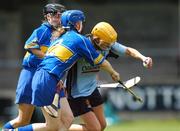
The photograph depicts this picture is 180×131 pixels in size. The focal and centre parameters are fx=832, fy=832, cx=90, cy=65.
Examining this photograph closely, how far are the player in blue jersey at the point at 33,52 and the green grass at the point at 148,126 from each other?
24.0 feet

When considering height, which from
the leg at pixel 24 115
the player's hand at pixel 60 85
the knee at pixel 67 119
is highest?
the player's hand at pixel 60 85

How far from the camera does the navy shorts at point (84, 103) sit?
11.2 metres

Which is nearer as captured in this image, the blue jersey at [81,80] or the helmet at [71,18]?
the helmet at [71,18]

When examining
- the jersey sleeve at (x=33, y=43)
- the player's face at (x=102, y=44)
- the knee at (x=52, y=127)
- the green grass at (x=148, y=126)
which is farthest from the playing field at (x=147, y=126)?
the knee at (x=52, y=127)

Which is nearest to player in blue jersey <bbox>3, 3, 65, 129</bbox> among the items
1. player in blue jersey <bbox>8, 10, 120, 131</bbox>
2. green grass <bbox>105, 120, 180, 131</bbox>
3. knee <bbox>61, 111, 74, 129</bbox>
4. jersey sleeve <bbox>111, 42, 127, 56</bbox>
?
player in blue jersey <bbox>8, 10, 120, 131</bbox>

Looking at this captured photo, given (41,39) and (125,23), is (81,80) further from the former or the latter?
(125,23)

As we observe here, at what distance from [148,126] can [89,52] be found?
9.59 metres

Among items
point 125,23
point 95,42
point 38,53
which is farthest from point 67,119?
point 125,23

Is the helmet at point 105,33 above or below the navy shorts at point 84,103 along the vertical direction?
above

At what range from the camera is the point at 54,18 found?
1127 cm

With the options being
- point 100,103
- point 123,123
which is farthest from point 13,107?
point 100,103

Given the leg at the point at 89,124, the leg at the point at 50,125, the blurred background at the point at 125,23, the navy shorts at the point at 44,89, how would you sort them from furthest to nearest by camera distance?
the blurred background at the point at 125,23, the leg at the point at 89,124, the leg at the point at 50,125, the navy shorts at the point at 44,89

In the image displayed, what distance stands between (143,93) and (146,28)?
10.2 meters

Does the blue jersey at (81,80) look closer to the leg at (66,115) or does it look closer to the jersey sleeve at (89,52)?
the leg at (66,115)
